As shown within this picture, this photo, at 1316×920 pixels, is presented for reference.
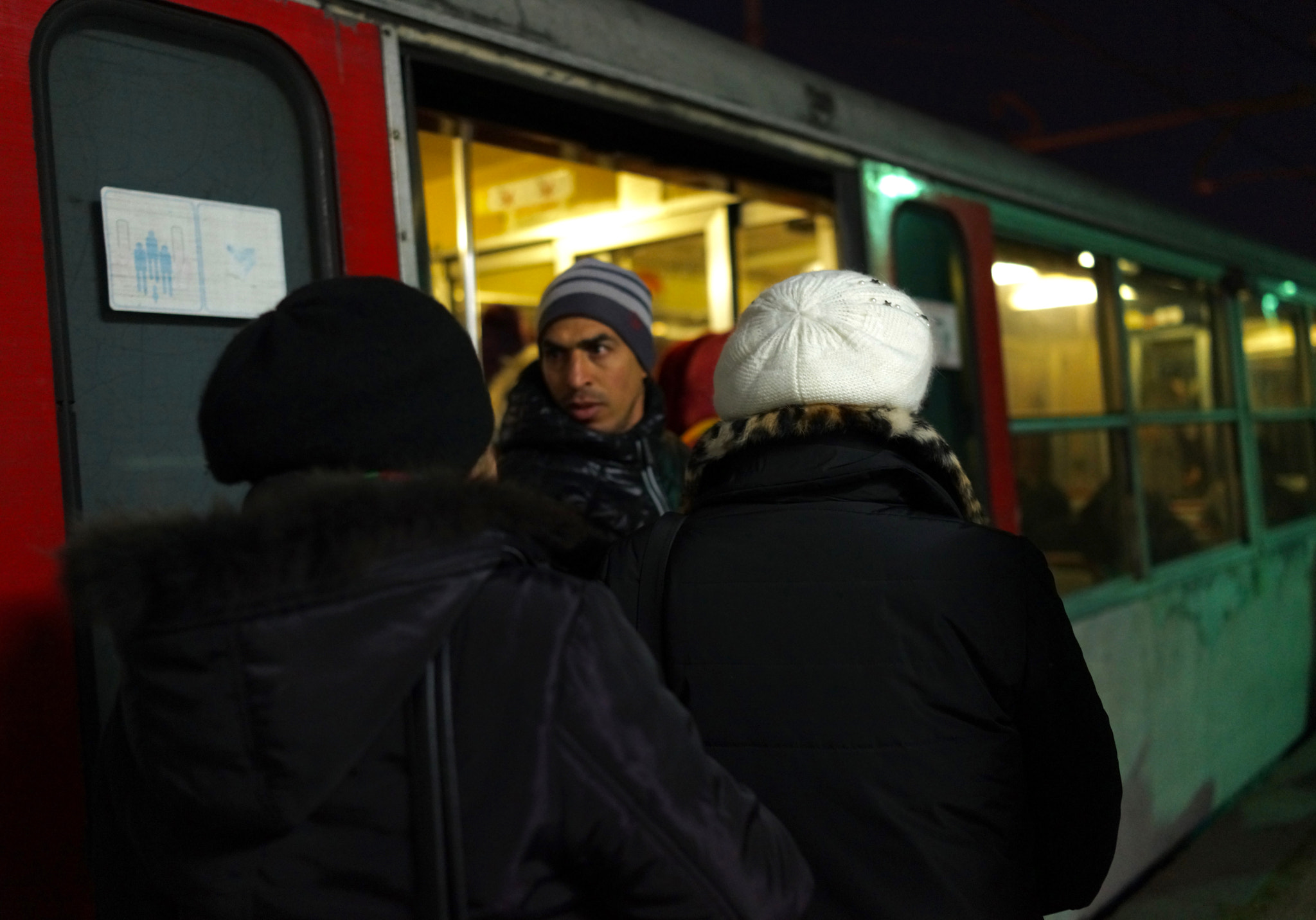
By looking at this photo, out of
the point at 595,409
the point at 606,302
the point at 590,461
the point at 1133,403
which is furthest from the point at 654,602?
the point at 1133,403

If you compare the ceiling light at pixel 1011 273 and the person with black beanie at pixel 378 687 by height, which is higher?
the ceiling light at pixel 1011 273

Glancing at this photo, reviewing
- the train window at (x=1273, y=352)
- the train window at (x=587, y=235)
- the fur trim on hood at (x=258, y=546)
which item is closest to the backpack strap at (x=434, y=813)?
the fur trim on hood at (x=258, y=546)

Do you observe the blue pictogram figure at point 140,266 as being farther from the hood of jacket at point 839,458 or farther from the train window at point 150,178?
the hood of jacket at point 839,458

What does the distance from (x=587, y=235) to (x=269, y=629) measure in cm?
388

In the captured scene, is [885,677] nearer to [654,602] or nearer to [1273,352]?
[654,602]

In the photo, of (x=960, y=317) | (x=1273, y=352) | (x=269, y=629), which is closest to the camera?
(x=269, y=629)

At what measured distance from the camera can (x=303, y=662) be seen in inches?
32.0

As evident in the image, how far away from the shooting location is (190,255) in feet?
5.15

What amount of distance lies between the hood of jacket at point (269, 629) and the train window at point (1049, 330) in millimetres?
2799

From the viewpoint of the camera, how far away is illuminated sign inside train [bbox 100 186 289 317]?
4.92 ft

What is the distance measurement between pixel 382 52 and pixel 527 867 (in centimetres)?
144

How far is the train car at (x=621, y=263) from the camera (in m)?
1.42

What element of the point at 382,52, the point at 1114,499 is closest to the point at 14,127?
the point at 382,52

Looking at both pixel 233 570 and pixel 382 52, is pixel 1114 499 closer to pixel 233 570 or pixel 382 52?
pixel 382 52
